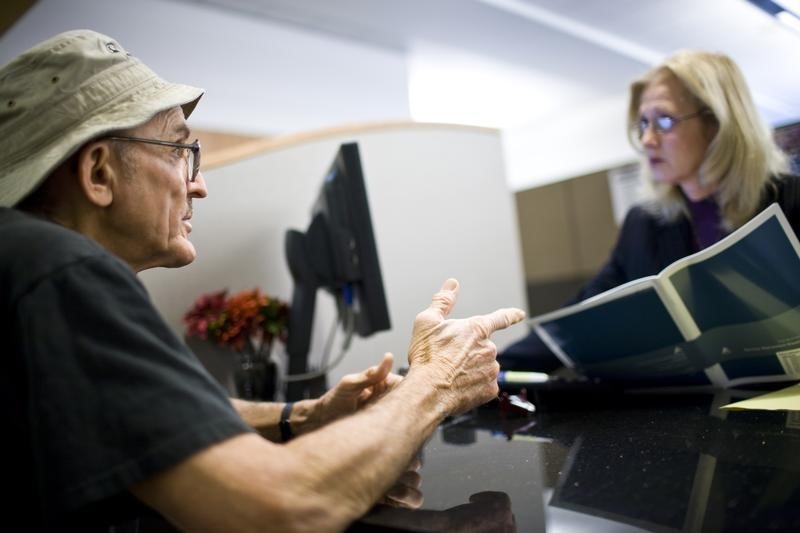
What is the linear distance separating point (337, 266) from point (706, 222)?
79cm

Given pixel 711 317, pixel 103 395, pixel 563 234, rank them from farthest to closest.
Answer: pixel 563 234, pixel 711 317, pixel 103 395

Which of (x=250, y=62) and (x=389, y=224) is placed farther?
(x=250, y=62)

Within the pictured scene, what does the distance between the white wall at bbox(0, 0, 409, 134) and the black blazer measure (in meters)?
1.77

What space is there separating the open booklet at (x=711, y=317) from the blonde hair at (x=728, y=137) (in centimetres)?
32

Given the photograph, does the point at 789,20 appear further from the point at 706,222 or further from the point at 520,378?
the point at 520,378

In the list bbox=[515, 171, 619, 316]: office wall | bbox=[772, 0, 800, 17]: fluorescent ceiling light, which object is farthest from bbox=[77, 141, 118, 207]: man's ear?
bbox=[515, 171, 619, 316]: office wall

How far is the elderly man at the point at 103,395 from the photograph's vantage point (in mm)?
449

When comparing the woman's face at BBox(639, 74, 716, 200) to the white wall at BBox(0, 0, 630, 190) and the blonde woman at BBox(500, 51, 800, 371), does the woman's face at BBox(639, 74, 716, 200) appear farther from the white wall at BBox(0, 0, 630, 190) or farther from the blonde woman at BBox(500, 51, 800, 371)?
the white wall at BBox(0, 0, 630, 190)

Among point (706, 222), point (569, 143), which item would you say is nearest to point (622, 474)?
point (706, 222)

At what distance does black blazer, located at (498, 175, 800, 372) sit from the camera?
3.53ft

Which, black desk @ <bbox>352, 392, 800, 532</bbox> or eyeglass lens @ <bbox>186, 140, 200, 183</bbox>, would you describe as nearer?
black desk @ <bbox>352, 392, 800, 532</bbox>

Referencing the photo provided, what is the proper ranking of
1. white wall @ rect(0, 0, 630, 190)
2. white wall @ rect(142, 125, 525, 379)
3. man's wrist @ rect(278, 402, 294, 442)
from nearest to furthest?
man's wrist @ rect(278, 402, 294, 442), white wall @ rect(142, 125, 525, 379), white wall @ rect(0, 0, 630, 190)

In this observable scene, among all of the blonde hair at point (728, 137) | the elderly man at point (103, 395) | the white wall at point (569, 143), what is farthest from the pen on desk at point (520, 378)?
the white wall at point (569, 143)

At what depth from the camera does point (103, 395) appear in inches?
18.1
